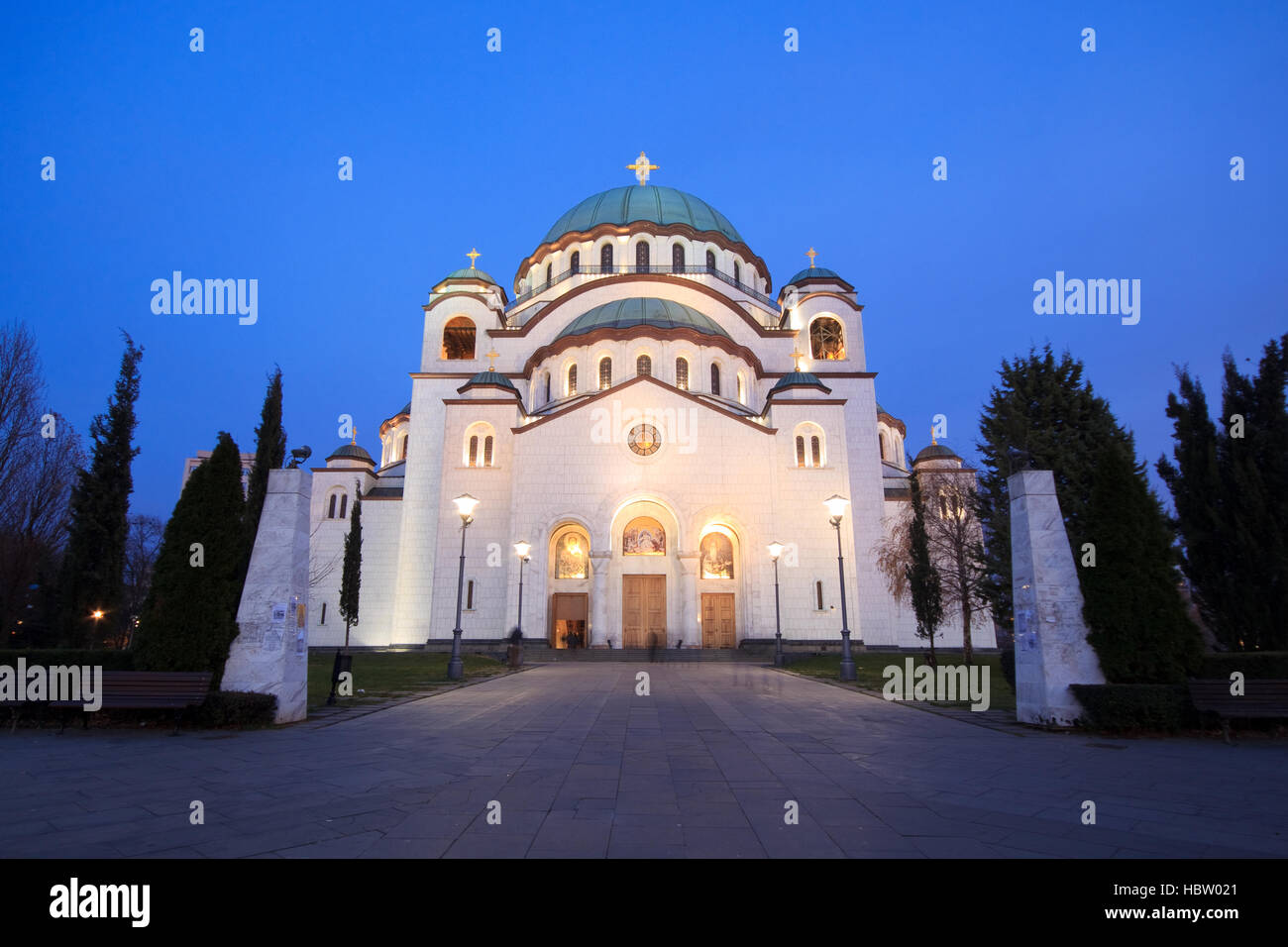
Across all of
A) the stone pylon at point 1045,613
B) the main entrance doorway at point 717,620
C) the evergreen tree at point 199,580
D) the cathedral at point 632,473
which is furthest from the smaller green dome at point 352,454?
the stone pylon at point 1045,613

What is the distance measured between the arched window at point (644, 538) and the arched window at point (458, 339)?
1618 centimetres

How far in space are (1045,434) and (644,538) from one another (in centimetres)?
1875

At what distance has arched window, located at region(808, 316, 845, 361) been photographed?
3819 centimetres

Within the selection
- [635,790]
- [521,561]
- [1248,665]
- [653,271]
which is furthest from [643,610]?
[635,790]

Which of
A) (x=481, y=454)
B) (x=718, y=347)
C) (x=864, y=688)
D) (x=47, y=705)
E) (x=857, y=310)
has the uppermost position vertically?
(x=857, y=310)

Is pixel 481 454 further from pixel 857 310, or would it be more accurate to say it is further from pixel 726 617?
pixel 857 310

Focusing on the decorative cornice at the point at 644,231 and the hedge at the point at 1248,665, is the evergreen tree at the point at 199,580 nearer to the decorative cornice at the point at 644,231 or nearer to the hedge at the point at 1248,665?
the hedge at the point at 1248,665

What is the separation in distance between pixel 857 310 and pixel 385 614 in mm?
31891

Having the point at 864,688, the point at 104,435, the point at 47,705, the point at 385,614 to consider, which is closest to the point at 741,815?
the point at 47,705

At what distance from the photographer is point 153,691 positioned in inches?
349

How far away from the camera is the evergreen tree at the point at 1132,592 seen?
30.2ft

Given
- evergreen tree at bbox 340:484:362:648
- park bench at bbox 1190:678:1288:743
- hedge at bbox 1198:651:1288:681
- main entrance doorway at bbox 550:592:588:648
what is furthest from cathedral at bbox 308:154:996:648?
park bench at bbox 1190:678:1288:743

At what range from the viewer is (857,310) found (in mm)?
Answer: 38719

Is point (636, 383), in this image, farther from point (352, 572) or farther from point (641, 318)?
point (352, 572)
